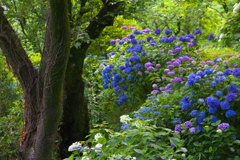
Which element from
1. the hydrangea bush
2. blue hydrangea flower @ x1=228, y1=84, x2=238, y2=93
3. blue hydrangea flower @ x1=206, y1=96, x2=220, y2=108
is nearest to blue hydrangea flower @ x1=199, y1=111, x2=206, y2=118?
the hydrangea bush

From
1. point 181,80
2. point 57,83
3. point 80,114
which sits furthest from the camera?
point 80,114

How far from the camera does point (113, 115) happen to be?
6.16 metres

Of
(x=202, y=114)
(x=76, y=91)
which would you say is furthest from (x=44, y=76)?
(x=202, y=114)

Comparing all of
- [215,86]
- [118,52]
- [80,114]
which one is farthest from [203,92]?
[118,52]

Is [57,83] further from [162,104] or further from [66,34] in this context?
[162,104]

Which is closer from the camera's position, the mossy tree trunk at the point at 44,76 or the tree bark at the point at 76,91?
the mossy tree trunk at the point at 44,76

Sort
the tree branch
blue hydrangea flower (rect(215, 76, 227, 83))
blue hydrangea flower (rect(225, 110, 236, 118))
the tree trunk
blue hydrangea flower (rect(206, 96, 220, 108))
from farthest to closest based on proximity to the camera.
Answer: the tree branch → the tree trunk → blue hydrangea flower (rect(215, 76, 227, 83)) → blue hydrangea flower (rect(206, 96, 220, 108)) → blue hydrangea flower (rect(225, 110, 236, 118))

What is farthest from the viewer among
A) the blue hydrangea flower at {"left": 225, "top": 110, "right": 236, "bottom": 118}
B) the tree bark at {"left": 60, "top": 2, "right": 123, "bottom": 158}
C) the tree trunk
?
the tree bark at {"left": 60, "top": 2, "right": 123, "bottom": 158}

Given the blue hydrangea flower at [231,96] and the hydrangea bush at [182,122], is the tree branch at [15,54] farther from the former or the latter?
the blue hydrangea flower at [231,96]

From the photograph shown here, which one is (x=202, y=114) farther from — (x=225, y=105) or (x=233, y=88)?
(x=233, y=88)

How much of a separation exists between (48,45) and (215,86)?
83.2 inches

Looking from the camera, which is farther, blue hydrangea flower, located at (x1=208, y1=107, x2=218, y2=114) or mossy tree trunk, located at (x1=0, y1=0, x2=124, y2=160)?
mossy tree trunk, located at (x1=0, y1=0, x2=124, y2=160)

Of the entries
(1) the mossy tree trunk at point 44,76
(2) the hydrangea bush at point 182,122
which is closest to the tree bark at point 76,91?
(1) the mossy tree trunk at point 44,76

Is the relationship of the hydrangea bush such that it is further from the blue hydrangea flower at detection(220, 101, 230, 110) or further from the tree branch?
the tree branch
